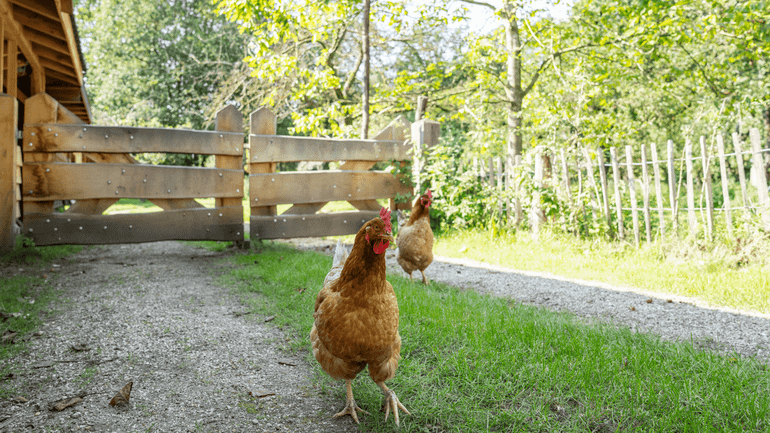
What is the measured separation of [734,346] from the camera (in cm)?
330

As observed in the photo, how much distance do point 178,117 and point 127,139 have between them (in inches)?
664

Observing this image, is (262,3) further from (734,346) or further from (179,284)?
(734,346)

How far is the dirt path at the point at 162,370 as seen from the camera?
2391mm

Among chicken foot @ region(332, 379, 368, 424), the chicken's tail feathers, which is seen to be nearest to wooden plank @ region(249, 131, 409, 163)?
the chicken's tail feathers

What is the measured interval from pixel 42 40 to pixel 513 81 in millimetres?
8819

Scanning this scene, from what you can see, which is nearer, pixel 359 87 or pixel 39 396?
pixel 39 396

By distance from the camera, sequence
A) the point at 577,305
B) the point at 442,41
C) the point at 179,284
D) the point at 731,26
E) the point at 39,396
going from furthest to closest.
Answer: the point at 442,41 → the point at 731,26 → the point at 179,284 → the point at 577,305 → the point at 39,396

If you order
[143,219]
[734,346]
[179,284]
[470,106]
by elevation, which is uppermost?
[470,106]

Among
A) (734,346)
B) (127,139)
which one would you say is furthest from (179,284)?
(734,346)

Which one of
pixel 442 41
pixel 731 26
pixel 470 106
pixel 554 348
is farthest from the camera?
pixel 442 41

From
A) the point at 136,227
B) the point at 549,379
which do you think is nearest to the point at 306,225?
the point at 136,227

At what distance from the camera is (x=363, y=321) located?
2.36 m

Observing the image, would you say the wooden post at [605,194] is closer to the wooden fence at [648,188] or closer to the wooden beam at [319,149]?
the wooden fence at [648,188]

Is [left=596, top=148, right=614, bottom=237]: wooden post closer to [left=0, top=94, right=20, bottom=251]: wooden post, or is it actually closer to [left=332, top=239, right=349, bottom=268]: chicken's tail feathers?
[left=332, top=239, right=349, bottom=268]: chicken's tail feathers
